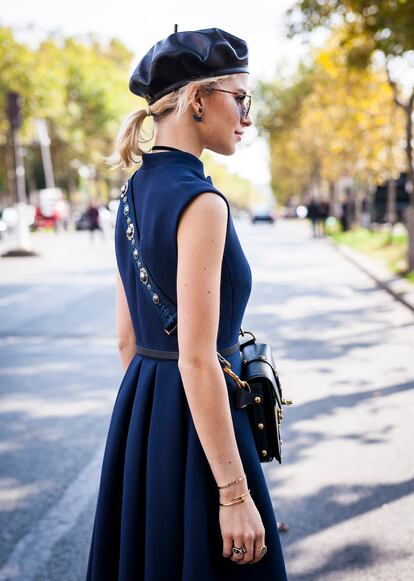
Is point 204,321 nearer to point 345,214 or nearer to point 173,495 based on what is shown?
point 173,495

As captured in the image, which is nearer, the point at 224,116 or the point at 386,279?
the point at 224,116

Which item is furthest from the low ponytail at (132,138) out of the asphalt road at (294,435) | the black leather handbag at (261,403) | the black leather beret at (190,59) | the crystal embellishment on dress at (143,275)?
the asphalt road at (294,435)

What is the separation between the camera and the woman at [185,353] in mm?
1586

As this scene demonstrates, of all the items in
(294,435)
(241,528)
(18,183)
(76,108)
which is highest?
(76,108)

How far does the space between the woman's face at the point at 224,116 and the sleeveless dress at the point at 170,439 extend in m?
0.07

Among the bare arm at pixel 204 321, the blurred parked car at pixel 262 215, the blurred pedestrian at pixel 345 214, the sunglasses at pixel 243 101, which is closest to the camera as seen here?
the bare arm at pixel 204 321

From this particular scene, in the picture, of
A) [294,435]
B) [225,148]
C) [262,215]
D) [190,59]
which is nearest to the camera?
[190,59]

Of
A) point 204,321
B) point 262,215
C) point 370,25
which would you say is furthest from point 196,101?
point 262,215

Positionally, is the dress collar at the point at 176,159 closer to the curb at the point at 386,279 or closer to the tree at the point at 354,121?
the curb at the point at 386,279

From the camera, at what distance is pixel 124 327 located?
2.10 metres

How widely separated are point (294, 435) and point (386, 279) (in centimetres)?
953

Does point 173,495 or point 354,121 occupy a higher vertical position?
point 354,121

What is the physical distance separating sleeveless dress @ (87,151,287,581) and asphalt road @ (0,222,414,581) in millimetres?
1496

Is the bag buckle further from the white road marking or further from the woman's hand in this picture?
the white road marking
